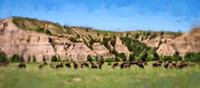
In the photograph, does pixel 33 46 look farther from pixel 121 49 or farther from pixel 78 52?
pixel 121 49

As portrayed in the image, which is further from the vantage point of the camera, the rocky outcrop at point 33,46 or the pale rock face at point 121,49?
the pale rock face at point 121,49

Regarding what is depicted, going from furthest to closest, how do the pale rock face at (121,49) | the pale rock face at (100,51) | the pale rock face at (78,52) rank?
the pale rock face at (121,49) → the pale rock face at (100,51) → the pale rock face at (78,52)

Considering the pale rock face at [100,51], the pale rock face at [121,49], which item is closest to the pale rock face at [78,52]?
the pale rock face at [100,51]

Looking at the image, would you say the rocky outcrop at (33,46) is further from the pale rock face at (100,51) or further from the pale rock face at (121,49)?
the pale rock face at (121,49)

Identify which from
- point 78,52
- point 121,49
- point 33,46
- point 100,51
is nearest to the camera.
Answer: point 33,46

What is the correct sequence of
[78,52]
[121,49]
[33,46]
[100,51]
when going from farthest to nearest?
1. [121,49]
2. [100,51]
3. [78,52]
4. [33,46]

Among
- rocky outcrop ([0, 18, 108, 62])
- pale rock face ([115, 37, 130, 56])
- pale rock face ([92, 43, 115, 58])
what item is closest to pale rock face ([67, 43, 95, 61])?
rocky outcrop ([0, 18, 108, 62])

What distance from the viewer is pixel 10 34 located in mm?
104000

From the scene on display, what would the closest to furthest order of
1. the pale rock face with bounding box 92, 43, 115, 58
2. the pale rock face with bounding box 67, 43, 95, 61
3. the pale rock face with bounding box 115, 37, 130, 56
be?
the pale rock face with bounding box 67, 43, 95, 61
the pale rock face with bounding box 92, 43, 115, 58
the pale rock face with bounding box 115, 37, 130, 56

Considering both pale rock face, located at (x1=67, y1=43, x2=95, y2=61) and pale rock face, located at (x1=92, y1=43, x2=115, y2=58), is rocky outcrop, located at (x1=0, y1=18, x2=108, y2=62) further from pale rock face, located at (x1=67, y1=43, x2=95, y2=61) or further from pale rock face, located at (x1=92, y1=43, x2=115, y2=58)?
pale rock face, located at (x1=92, y1=43, x2=115, y2=58)

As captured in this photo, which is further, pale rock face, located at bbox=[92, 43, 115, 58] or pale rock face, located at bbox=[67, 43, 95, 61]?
pale rock face, located at bbox=[92, 43, 115, 58]

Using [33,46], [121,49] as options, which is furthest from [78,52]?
[121,49]

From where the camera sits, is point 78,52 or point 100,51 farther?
point 100,51

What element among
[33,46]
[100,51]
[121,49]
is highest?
[33,46]
